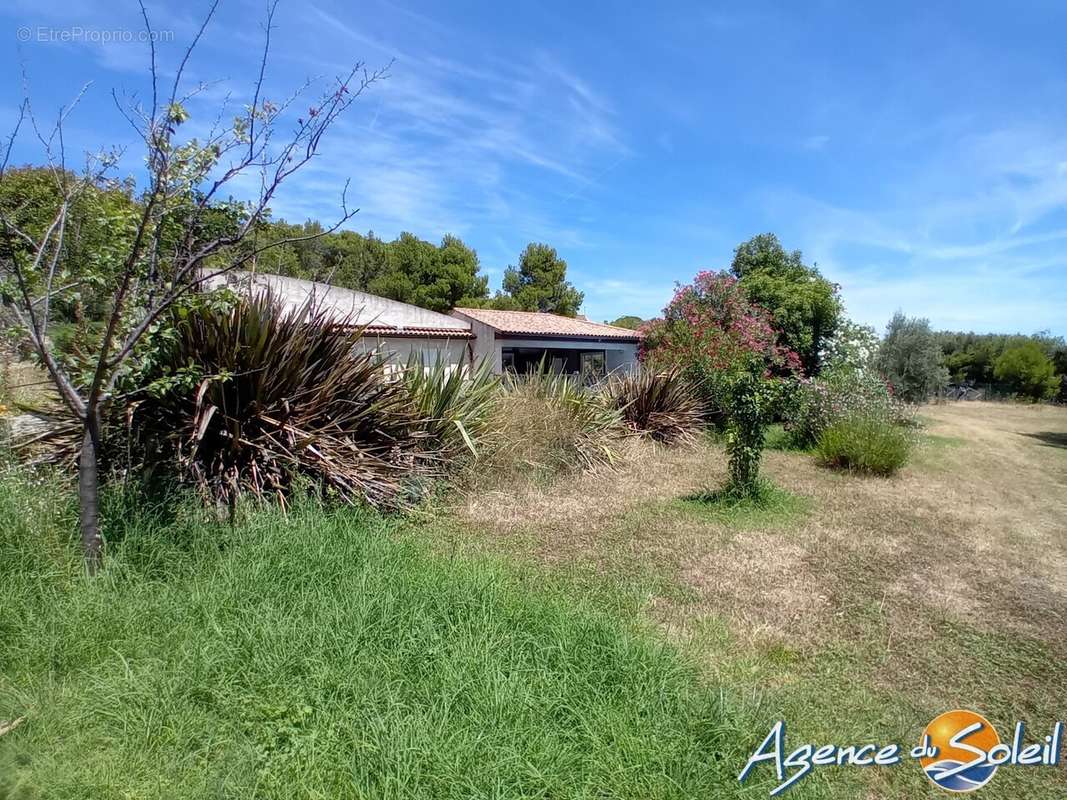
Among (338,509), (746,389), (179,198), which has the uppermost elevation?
(179,198)

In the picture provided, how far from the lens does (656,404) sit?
11969 mm

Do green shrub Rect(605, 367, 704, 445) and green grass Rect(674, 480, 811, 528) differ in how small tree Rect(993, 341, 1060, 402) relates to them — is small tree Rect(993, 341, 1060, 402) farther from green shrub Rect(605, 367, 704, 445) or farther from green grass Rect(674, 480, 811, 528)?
green grass Rect(674, 480, 811, 528)

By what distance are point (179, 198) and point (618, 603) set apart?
421cm

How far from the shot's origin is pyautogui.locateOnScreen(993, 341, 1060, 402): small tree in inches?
1225

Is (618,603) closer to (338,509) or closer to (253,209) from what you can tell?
(338,509)

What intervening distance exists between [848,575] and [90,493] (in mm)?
6215

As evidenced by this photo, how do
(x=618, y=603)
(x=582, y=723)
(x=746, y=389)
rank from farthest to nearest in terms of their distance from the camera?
(x=746, y=389), (x=618, y=603), (x=582, y=723)

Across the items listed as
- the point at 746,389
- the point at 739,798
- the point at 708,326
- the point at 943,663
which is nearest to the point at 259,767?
the point at 739,798

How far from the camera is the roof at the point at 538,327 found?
2003cm

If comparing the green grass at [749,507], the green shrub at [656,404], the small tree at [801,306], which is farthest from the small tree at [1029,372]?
the green grass at [749,507]

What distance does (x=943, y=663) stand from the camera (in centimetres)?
372

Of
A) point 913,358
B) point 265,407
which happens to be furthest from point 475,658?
point 913,358

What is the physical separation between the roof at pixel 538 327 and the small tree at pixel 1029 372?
25.1 metres

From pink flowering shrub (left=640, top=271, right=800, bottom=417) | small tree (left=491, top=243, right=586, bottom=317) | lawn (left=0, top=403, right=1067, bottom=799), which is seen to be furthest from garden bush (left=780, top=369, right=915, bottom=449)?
small tree (left=491, top=243, right=586, bottom=317)
